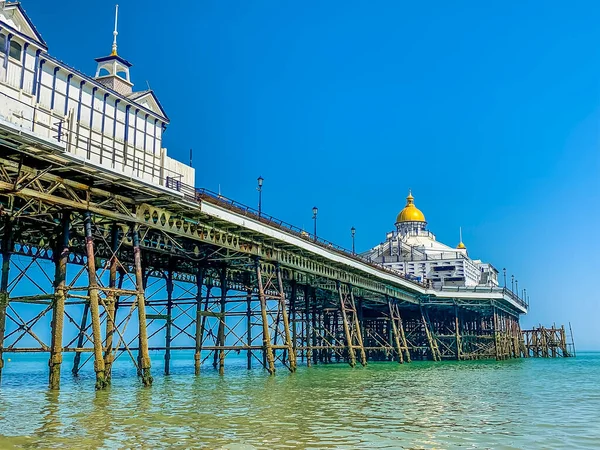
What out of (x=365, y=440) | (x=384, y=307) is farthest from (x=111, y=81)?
(x=384, y=307)

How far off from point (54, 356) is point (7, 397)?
8.32 ft

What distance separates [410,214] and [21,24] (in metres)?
92.1

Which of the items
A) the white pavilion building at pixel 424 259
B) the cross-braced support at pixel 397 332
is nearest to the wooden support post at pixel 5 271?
the cross-braced support at pixel 397 332

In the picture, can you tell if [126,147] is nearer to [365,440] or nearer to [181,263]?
[181,263]

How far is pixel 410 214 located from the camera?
4432 inches

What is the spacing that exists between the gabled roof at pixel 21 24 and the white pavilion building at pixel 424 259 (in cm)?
6714

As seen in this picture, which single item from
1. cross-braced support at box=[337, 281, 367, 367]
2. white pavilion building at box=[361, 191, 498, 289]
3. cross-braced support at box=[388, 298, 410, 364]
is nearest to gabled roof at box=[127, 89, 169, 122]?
cross-braced support at box=[337, 281, 367, 367]

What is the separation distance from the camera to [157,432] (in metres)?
16.2

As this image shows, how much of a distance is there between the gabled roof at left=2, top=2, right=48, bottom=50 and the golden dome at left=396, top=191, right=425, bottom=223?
3562 inches

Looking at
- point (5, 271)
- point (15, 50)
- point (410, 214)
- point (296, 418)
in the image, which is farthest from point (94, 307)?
point (410, 214)

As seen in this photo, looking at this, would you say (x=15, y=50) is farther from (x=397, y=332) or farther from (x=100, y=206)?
(x=397, y=332)

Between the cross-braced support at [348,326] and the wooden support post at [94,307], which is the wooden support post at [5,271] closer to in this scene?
the wooden support post at [94,307]

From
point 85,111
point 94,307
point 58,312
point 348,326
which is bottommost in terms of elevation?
point 58,312

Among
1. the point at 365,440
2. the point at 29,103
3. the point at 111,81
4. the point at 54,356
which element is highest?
the point at 111,81
